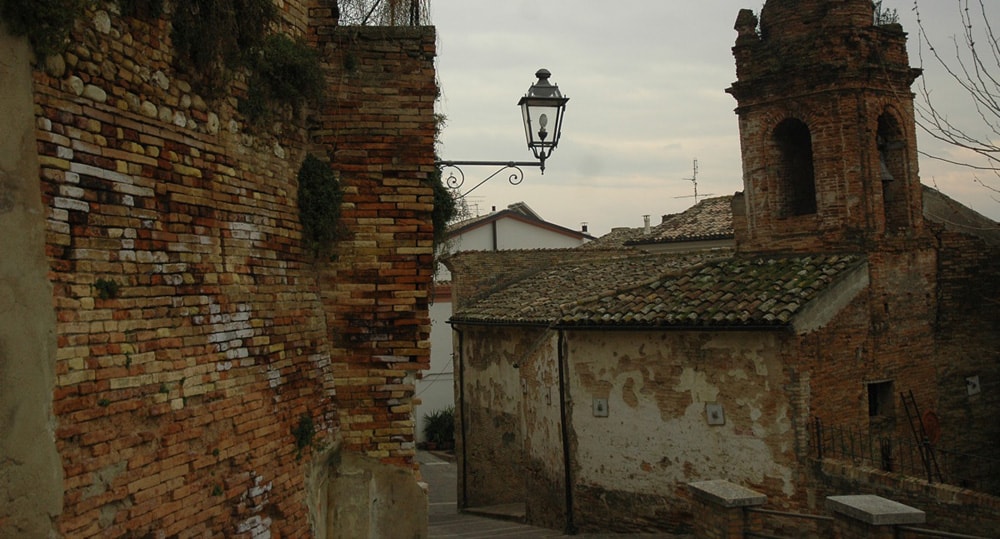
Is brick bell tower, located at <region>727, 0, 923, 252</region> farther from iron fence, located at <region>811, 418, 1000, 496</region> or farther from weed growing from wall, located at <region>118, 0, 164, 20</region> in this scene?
weed growing from wall, located at <region>118, 0, 164, 20</region>

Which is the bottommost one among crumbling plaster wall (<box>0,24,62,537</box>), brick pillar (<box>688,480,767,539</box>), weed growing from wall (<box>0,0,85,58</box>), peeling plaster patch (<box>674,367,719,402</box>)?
brick pillar (<box>688,480,767,539</box>)

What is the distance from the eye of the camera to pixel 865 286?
12.4m

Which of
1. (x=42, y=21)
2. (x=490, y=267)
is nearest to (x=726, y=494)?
(x=42, y=21)

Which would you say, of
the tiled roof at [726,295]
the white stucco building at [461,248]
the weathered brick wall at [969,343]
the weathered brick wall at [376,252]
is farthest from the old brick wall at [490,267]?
the weathered brick wall at [376,252]

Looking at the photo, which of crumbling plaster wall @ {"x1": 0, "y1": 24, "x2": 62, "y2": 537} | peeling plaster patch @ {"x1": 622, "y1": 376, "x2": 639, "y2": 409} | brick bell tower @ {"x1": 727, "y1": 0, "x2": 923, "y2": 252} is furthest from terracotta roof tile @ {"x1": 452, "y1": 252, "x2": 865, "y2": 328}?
crumbling plaster wall @ {"x1": 0, "y1": 24, "x2": 62, "y2": 537}

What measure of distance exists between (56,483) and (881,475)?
9414 millimetres

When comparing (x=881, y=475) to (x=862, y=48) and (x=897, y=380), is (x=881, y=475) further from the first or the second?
(x=862, y=48)

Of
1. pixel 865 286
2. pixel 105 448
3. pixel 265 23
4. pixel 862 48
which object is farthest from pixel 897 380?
pixel 105 448

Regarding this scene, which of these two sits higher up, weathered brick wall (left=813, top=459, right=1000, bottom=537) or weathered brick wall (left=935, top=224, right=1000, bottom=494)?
weathered brick wall (left=935, top=224, right=1000, bottom=494)

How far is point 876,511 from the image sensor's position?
7766mm

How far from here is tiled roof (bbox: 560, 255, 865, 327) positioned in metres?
11.7

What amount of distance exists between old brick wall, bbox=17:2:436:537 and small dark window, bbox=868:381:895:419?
8883mm

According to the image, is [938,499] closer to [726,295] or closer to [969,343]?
[726,295]

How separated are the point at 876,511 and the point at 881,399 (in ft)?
17.9
